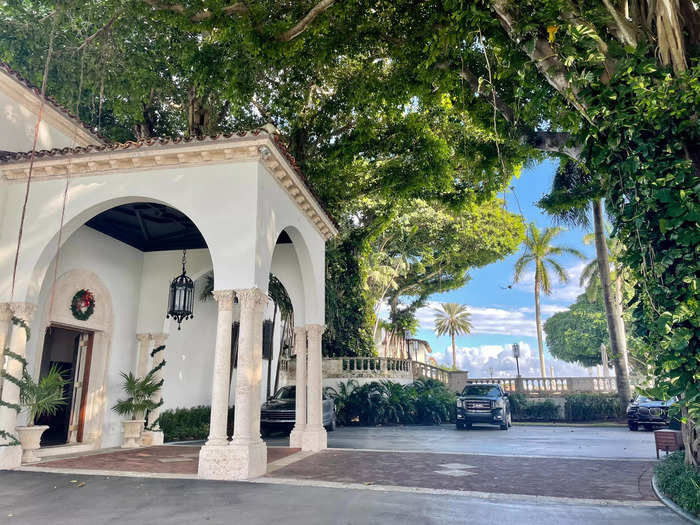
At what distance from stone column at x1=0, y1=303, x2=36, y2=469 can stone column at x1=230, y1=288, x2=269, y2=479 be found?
4.11m

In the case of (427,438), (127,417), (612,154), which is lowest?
(427,438)

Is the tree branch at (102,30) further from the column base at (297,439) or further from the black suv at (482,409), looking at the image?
the black suv at (482,409)

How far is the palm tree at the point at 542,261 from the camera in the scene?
3700cm

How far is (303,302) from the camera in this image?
12234 mm

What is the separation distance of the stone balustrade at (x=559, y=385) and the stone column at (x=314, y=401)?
54.6 ft

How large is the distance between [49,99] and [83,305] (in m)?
5.28

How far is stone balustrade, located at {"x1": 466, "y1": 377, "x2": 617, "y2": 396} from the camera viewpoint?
86.0ft

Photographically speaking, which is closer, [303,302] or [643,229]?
[643,229]

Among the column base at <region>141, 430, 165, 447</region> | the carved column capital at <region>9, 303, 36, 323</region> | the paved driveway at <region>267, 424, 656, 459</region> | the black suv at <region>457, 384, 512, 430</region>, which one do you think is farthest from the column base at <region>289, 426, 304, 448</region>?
the black suv at <region>457, 384, 512, 430</region>

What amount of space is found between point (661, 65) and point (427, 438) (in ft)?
40.3

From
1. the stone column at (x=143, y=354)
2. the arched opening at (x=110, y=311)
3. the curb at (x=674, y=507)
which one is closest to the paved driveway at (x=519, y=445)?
the curb at (x=674, y=507)

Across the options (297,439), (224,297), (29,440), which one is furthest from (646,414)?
(29,440)

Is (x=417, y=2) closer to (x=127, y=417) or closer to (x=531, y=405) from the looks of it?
(x=127, y=417)

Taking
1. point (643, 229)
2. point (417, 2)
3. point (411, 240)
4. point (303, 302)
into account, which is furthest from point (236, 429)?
point (411, 240)
